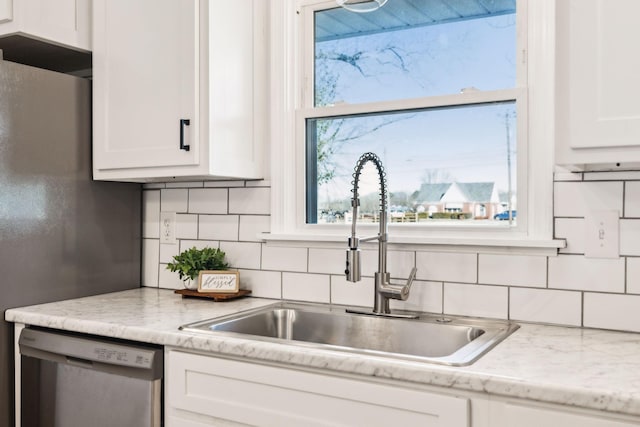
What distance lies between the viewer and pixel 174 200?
2.47 m

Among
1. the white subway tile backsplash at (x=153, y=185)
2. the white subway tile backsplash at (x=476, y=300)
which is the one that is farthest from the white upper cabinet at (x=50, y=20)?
the white subway tile backsplash at (x=476, y=300)

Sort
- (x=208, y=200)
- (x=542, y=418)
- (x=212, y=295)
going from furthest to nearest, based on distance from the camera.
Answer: (x=208, y=200) < (x=212, y=295) < (x=542, y=418)

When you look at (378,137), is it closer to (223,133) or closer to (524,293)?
(223,133)

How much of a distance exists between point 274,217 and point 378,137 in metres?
0.50

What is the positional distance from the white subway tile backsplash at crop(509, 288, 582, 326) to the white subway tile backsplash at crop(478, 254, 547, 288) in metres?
0.03

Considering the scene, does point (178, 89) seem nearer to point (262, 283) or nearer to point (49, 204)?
point (49, 204)

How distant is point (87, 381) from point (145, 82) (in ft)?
3.44

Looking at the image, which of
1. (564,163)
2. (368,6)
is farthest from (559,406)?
(368,6)

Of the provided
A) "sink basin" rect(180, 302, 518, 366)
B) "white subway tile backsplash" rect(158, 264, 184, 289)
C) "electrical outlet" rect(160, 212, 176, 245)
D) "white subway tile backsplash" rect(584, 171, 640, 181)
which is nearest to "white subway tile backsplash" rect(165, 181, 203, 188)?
"electrical outlet" rect(160, 212, 176, 245)

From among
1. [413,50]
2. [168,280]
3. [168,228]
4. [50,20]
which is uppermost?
[50,20]

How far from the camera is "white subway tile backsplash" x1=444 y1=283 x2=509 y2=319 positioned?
70.1 inches

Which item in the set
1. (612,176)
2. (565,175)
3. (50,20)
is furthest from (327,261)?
(50,20)

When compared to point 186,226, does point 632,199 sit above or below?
above

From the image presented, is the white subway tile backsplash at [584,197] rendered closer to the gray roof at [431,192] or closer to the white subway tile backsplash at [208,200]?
the gray roof at [431,192]
